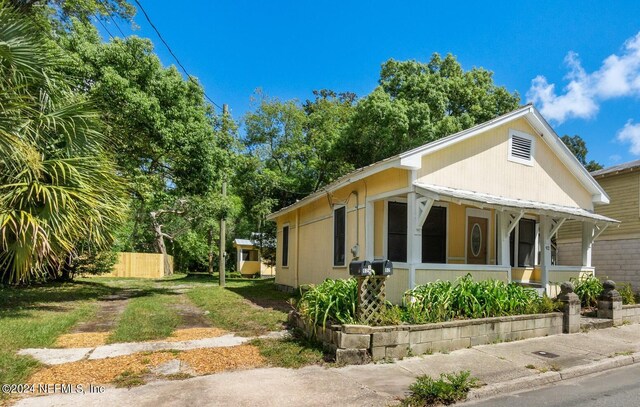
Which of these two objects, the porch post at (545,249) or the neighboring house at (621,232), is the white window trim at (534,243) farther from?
the neighboring house at (621,232)

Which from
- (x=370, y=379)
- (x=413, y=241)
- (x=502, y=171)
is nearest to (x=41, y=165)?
(x=370, y=379)

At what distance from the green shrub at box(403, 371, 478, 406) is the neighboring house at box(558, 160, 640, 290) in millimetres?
12587

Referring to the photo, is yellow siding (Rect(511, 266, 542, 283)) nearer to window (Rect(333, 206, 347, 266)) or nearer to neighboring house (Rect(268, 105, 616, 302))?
neighboring house (Rect(268, 105, 616, 302))

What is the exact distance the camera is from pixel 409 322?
678 cm

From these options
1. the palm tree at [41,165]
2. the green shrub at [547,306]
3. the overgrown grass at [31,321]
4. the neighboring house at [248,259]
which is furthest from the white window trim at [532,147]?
the neighboring house at [248,259]

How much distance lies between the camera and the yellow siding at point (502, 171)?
9.36 m

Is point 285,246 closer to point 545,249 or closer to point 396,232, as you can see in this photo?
point 396,232

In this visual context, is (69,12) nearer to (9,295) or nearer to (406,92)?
(9,295)

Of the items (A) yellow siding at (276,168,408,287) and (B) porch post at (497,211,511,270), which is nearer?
(B) porch post at (497,211,511,270)

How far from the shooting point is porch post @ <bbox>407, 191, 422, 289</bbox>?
8227 millimetres

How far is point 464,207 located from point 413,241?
343 cm

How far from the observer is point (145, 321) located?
8836 millimetres

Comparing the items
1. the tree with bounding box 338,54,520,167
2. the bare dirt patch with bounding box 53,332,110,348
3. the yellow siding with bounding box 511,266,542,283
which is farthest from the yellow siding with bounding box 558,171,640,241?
the bare dirt patch with bounding box 53,332,110,348

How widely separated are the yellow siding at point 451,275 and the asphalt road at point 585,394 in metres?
3.10
